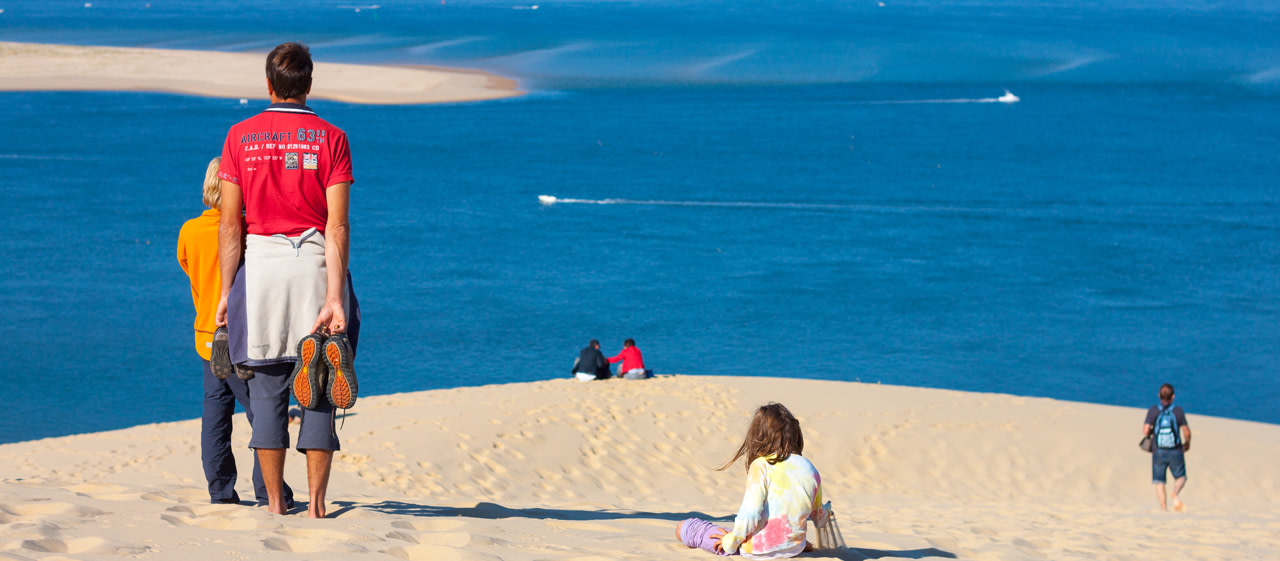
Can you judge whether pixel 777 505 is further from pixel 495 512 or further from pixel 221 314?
pixel 221 314

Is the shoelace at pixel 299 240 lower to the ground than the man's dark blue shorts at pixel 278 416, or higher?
higher

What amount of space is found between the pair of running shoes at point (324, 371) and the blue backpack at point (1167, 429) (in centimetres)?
877

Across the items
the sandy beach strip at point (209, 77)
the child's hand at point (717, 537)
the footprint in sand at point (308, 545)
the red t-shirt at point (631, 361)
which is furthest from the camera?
the sandy beach strip at point (209, 77)

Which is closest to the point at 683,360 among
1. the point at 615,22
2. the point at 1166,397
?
the point at 1166,397

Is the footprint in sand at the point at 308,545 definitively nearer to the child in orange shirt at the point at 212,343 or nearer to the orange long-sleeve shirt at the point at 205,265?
the child in orange shirt at the point at 212,343

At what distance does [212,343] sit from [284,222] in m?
0.79

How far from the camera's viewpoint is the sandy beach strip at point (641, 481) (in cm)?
517

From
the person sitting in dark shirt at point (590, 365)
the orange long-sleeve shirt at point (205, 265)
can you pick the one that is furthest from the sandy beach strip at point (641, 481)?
the orange long-sleeve shirt at point (205, 265)

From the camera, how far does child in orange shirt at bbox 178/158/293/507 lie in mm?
5375

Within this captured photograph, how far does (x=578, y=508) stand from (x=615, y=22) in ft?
506

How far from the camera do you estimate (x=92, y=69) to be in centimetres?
7494

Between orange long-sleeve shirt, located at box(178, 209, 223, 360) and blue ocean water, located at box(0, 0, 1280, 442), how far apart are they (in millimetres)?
13136

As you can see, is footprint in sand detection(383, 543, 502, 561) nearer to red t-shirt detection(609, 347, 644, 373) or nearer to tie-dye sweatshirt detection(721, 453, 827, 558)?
tie-dye sweatshirt detection(721, 453, 827, 558)

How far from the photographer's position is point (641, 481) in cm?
1088
